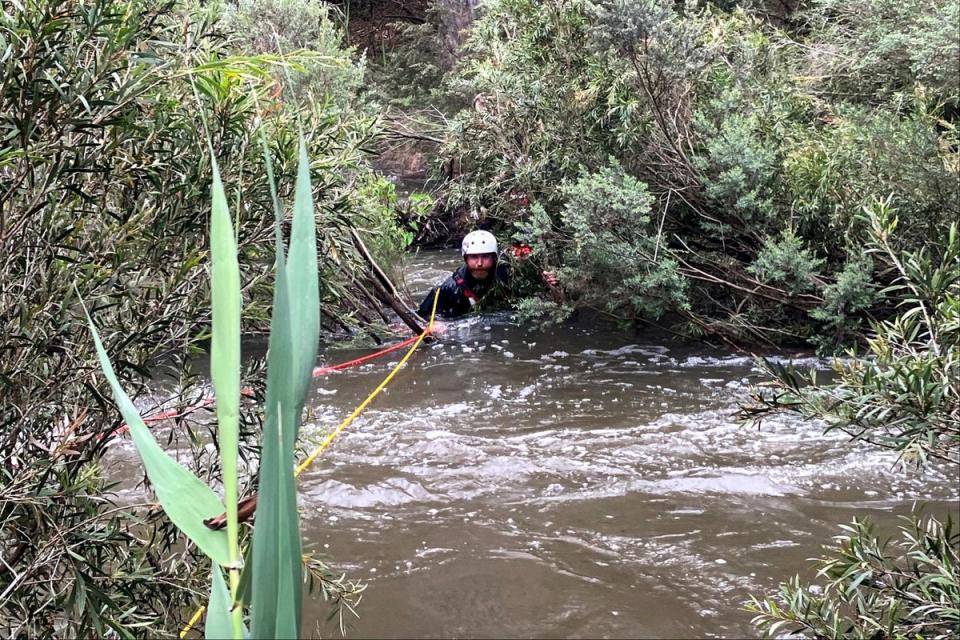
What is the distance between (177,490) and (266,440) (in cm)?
14

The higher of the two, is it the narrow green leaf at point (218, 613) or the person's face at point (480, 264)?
the narrow green leaf at point (218, 613)

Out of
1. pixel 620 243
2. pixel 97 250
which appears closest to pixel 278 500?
pixel 97 250

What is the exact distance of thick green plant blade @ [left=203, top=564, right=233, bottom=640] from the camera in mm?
598

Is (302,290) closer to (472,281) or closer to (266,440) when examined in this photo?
(266,440)

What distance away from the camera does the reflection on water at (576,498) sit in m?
3.80

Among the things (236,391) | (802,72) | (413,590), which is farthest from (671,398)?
(236,391)

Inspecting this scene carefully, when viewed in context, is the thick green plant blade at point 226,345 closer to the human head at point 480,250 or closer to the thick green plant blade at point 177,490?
the thick green plant blade at point 177,490

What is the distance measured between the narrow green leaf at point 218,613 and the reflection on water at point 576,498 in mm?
2522

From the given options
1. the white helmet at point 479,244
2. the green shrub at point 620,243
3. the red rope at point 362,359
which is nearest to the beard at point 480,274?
the white helmet at point 479,244

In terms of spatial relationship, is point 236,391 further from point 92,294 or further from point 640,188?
point 640,188

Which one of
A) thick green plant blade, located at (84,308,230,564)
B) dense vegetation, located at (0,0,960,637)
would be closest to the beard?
dense vegetation, located at (0,0,960,637)

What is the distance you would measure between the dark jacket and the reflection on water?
1717 millimetres

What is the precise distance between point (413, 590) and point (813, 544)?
2.16m

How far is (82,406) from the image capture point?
2342mm
